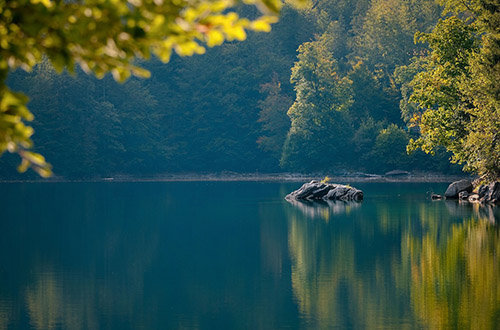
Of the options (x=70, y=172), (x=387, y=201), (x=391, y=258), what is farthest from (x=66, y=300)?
(x=70, y=172)

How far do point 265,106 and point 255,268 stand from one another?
60696mm

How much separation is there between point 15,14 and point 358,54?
3153 inches

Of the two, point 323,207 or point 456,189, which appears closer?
point 323,207

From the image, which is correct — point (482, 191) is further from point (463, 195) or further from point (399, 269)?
point (399, 269)

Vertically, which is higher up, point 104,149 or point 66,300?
point 104,149

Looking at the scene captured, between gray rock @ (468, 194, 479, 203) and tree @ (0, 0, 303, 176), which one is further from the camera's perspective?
gray rock @ (468, 194, 479, 203)

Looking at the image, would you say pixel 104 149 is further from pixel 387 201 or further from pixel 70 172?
pixel 387 201

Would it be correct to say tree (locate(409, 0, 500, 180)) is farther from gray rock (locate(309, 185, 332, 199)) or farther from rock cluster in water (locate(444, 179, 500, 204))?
gray rock (locate(309, 185, 332, 199))

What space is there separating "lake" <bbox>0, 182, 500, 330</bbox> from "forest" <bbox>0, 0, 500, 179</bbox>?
1358 inches

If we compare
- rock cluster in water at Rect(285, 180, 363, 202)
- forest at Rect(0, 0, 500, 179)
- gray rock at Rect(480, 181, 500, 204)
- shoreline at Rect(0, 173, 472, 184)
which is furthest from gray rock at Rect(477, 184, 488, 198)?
forest at Rect(0, 0, 500, 179)

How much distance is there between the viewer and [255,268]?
2048 centimetres

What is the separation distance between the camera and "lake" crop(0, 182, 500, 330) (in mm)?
14367

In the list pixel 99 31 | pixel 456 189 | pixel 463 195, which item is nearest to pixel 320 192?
pixel 456 189

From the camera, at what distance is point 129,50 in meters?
4.30
